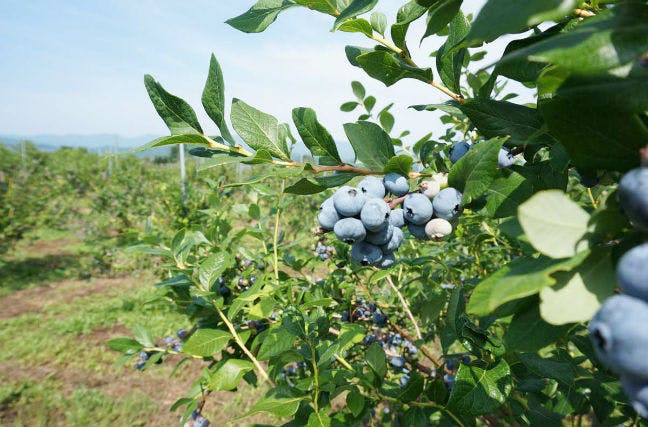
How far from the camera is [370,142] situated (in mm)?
777

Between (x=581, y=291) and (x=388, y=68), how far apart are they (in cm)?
54

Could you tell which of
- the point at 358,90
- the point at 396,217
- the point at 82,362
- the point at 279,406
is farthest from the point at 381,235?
the point at 82,362

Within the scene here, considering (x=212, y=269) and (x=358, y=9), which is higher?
(x=358, y=9)

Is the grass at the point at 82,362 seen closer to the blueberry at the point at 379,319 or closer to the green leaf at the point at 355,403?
the blueberry at the point at 379,319

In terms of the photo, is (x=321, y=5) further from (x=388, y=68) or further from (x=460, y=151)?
(x=460, y=151)

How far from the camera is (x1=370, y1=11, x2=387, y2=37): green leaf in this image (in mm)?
839

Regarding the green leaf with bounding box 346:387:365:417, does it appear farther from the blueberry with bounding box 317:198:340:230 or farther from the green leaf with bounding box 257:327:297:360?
the blueberry with bounding box 317:198:340:230

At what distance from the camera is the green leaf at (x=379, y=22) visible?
84 cm

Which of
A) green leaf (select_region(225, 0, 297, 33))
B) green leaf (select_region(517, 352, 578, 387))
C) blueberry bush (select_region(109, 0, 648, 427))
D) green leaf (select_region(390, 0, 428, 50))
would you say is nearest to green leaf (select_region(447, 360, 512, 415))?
blueberry bush (select_region(109, 0, 648, 427))

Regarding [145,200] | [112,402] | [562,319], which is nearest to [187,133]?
[562,319]

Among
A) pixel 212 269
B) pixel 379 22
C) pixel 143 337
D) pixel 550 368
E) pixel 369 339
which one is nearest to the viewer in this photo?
pixel 379 22

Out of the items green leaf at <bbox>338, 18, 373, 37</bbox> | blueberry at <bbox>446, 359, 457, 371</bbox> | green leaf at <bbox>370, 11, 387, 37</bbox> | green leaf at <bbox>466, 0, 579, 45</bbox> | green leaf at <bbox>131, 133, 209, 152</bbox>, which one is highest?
green leaf at <bbox>370, 11, 387, 37</bbox>

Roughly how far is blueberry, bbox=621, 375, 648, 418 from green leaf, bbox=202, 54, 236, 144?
0.72 meters

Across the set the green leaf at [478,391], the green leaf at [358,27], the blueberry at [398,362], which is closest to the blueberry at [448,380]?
the blueberry at [398,362]
